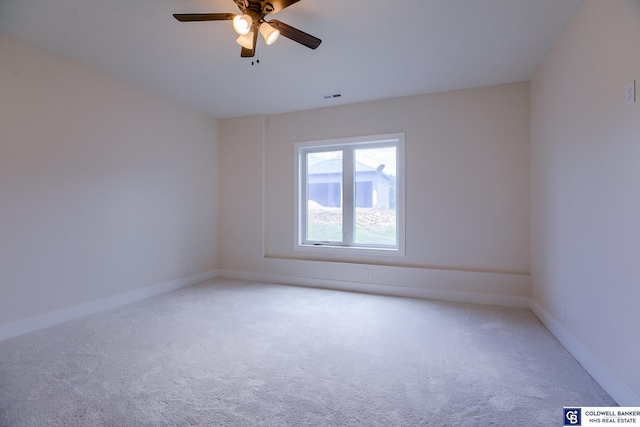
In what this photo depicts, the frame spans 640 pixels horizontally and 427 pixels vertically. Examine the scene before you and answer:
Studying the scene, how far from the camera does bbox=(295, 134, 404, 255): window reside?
4.19 metres

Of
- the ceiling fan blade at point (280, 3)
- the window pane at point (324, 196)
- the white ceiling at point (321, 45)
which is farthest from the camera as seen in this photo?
the window pane at point (324, 196)

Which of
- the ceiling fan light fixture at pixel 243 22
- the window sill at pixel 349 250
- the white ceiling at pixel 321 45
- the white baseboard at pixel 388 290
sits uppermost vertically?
the white ceiling at pixel 321 45

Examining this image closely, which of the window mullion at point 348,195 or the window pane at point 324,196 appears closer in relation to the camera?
the window mullion at point 348,195

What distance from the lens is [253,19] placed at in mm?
2059

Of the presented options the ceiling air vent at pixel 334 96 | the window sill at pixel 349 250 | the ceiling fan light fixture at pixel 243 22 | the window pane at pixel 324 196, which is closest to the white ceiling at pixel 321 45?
the ceiling air vent at pixel 334 96

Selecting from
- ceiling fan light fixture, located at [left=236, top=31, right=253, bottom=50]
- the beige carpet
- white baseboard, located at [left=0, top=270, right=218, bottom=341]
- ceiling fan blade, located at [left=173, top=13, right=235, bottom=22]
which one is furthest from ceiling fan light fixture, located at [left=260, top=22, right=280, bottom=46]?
white baseboard, located at [left=0, top=270, right=218, bottom=341]

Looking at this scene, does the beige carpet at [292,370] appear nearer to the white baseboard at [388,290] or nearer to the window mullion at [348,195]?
the white baseboard at [388,290]

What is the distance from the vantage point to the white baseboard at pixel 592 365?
5.50 feet

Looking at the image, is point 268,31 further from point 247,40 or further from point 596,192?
point 596,192

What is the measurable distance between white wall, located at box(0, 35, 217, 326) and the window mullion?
2357 millimetres

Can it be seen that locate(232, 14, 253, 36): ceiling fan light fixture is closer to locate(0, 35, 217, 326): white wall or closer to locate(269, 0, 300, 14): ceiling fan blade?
locate(269, 0, 300, 14): ceiling fan blade

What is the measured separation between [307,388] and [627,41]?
2.83 metres

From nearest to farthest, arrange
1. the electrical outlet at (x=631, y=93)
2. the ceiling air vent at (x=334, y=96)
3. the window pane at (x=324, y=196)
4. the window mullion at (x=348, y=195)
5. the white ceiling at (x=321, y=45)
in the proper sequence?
the electrical outlet at (x=631, y=93)
the white ceiling at (x=321, y=45)
the ceiling air vent at (x=334, y=96)
the window mullion at (x=348, y=195)
the window pane at (x=324, y=196)

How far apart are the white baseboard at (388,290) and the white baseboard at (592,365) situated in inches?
21.7
